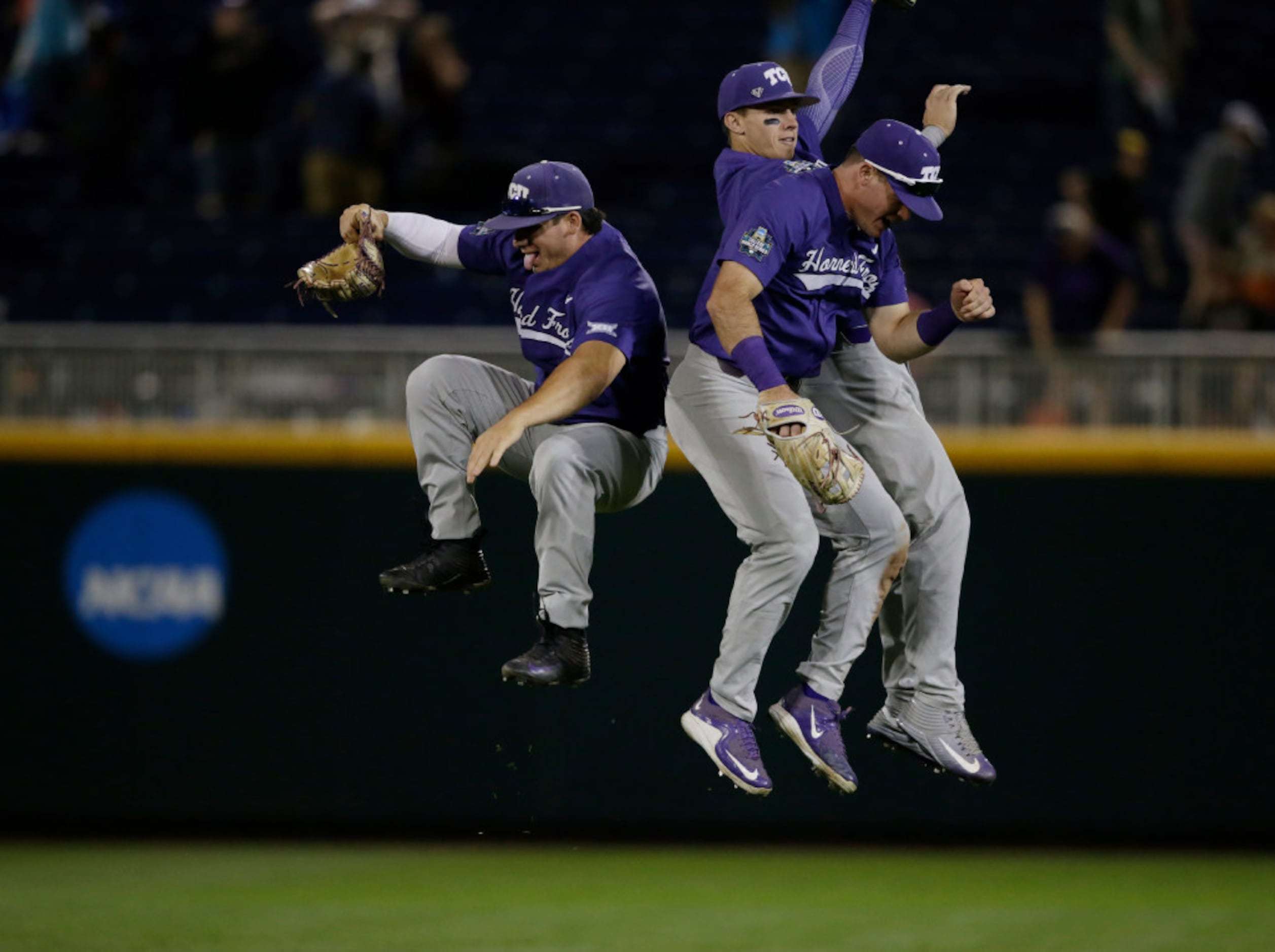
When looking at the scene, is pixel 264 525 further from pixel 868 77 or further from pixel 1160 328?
pixel 868 77

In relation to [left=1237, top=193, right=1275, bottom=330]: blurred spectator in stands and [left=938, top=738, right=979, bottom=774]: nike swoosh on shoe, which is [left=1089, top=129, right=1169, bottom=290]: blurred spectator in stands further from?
[left=938, top=738, right=979, bottom=774]: nike swoosh on shoe

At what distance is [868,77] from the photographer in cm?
1711

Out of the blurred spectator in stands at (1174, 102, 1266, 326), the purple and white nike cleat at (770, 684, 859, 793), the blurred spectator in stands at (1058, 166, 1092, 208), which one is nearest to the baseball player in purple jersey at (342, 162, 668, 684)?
the purple and white nike cleat at (770, 684, 859, 793)

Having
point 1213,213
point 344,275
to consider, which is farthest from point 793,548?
point 1213,213

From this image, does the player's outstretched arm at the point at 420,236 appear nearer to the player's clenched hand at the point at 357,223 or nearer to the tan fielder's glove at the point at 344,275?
the player's clenched hand at the point at 357,223

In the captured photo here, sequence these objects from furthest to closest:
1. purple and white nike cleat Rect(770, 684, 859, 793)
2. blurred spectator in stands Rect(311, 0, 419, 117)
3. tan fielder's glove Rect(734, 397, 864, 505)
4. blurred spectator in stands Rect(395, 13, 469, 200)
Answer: blurred spectator in stands Rect(395, 13, 469, 200)
blurred spectator in stands Rect(311, 0, 419, 117)
purple and white nike cleat Rect(770, 684, 859, 793)
tan fielder's glove Rect(734, 397, 864, 505)

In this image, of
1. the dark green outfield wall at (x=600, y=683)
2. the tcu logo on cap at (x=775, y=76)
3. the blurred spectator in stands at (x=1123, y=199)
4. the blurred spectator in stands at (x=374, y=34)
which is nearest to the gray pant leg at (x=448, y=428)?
the tcu logo on cap at (x=775, y=76)

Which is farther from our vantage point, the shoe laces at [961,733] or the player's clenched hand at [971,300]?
the shoe laces at [961,733]

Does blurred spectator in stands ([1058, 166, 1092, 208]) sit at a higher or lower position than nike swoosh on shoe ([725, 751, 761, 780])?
higher

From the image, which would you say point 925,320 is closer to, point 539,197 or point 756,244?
point 756,244

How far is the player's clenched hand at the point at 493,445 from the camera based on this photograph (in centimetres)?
516

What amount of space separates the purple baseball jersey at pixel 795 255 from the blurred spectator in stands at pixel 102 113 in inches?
433

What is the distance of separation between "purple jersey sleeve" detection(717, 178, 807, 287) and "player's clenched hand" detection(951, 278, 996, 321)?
0.45 m

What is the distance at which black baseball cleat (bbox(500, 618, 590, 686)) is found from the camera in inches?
217
